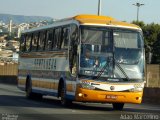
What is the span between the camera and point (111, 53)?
2106 cm

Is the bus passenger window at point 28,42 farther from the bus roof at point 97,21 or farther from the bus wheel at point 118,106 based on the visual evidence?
the bus wheel at point 118,106

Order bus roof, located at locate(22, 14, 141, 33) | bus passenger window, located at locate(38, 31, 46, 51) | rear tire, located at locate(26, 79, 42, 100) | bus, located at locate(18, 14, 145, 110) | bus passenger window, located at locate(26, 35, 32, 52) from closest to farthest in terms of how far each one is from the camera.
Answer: bus, located at locate(18, 14, 145, 110), bus roof, located at locate(22, 14, 141, 33), bus passenger window, located at locate(38, 31, 46, 51), rear tire, located at locate(26, 79, 42, 100), bus passenger window, located at locate(26, 35, 32, 52)

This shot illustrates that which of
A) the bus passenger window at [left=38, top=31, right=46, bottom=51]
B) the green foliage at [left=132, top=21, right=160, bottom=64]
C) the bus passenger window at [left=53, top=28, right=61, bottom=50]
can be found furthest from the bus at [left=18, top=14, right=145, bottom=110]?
the green foliage at [left=132, top=21, right=160, bottom=64]

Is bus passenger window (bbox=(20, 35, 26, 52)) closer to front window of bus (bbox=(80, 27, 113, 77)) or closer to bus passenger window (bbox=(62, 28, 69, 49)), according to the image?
bus passenger window (bbox=(62, 28, 69, 49))

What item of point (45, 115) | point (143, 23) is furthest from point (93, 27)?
point (143, 23)

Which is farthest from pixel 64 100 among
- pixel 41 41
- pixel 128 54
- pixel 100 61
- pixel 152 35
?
pixel 152 35

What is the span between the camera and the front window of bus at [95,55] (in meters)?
20.8

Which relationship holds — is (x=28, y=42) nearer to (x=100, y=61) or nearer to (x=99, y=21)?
(x=99, y=21)

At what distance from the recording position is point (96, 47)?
21.1 m

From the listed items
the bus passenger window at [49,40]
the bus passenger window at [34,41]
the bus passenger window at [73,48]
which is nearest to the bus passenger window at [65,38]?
the bus passenger window at [73,48]

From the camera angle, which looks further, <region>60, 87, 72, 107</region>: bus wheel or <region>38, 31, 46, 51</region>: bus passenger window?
<region>38, 31, 46, 51</region>: bus passenger window

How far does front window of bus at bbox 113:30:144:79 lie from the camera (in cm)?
2106

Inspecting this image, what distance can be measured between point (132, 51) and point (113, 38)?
0.83m

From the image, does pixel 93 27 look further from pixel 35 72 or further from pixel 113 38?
pixel 35 72
